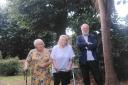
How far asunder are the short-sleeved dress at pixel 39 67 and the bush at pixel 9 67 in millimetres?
13350

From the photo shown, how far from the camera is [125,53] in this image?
13727mm

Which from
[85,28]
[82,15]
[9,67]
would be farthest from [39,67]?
[9,67]

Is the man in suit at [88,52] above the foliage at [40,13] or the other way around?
the other way around

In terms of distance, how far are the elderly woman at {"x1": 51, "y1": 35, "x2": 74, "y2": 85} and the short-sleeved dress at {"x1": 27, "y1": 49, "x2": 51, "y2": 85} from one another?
0.73 ft

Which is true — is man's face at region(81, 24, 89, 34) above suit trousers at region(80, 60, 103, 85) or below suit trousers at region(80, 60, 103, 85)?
above

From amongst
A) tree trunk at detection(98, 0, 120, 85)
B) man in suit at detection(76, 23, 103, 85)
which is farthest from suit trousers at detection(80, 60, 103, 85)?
tree trunk at detection(98, 0, 120, 85)

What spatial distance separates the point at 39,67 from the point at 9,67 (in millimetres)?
13801

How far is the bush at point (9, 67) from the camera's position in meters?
22.0

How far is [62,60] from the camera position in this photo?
8977mm

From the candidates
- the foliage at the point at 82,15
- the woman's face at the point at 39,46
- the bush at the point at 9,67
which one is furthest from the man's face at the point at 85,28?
the bush at the point at 9,67

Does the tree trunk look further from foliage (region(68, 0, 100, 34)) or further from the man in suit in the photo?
foliage (region(68, 0, 100, 34))

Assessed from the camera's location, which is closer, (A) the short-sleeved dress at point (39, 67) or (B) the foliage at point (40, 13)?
(A) the short-sleeved dress at point (39, 67)

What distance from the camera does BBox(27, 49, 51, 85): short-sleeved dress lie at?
8.73 m

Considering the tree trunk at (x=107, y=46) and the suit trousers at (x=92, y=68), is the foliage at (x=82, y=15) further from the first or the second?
the suit trousers at (x=92, y=68)
